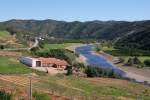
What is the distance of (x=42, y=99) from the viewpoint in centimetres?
1742

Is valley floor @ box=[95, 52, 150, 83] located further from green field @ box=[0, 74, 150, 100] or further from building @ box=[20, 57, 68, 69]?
green field @ box=[0, 74, 150, 100]

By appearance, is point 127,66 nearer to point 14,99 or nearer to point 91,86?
point 91,86

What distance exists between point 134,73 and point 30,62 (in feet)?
60.3

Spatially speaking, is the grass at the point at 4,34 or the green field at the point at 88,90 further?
the grass at the point at 4,34

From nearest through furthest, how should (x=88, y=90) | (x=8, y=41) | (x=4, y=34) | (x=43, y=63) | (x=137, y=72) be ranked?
(x=88, y=90) → (x=43, y=63) → (x=137, y=72) → (x=8, y=41) → (x=4, y=34)

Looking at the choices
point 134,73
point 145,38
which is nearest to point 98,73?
point 134,73

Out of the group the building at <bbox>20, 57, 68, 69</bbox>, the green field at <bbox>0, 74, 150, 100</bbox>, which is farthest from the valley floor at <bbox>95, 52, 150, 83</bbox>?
the green field at <bbox>0, 74, 150, 100</bbox>

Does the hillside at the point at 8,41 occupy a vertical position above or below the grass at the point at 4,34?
below

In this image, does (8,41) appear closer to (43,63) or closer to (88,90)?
(43,63)

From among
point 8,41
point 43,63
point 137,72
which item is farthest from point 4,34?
point 137,72

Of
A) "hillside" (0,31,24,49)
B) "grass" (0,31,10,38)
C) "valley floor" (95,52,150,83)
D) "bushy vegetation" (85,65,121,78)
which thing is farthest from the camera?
"grass" (0,31,10,38)

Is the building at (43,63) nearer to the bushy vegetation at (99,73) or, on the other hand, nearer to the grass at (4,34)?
the bushy vegetation at (99,73)

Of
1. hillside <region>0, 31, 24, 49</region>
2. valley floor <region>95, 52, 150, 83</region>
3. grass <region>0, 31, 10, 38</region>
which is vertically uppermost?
grass <region>0, 31, 10, 38</region>

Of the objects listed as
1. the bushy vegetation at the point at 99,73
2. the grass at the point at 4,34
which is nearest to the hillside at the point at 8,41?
the grass at the point at 4,34
